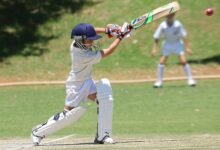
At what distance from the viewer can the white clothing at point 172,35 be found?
20.6 metres

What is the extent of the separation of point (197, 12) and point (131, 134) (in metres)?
16.4

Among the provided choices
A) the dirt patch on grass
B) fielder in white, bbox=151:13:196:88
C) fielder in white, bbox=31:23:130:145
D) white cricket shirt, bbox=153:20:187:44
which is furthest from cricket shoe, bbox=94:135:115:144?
white cricket shirt, bbox=153:20:187:44

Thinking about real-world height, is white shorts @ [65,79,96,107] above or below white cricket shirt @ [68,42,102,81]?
below

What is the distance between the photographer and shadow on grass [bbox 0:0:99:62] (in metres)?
27.3

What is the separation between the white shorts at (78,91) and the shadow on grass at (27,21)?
16.0 m

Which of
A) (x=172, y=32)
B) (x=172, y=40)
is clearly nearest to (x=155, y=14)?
(x=172, y=32)

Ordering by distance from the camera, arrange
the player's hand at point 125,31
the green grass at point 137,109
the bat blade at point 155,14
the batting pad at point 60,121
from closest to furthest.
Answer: the batting pad at point 60,121, the player's hand at point 125,31, the bat blade at point 155,14, the green grass at point 137,109

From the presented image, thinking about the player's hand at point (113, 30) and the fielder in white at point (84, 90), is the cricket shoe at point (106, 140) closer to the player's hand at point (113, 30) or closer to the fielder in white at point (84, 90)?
the fielder in white at point (84, 90)

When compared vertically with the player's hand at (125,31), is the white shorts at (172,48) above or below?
above

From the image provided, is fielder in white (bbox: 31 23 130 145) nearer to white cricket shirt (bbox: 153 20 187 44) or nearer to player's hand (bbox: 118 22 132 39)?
player's hand (bbox: 118 22 132 39)

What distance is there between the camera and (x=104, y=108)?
1038 centimetres

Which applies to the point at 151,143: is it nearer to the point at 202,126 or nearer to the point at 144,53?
the point at 202,126

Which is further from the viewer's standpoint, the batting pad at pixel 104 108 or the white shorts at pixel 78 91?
the white shorts at pixel 78 91

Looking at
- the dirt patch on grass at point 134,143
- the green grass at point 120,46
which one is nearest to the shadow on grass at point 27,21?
the green grass at point 120,46
